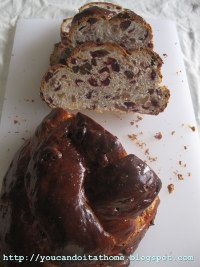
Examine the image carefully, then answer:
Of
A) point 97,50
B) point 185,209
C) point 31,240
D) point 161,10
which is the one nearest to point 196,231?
point 185,209

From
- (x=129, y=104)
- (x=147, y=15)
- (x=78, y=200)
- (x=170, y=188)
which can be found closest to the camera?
(x=78, y=200)

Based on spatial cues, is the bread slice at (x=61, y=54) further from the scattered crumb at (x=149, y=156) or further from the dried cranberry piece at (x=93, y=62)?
the scattered crumb at (x=149, y=156)

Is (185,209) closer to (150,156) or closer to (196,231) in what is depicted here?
(196,231)

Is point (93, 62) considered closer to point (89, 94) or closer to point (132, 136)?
point (89, 94)

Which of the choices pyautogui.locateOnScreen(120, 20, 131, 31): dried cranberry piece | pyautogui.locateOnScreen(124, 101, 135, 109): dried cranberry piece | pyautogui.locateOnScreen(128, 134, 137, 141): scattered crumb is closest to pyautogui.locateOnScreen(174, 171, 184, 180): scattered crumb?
pyautogui.locateOnScreen(128, 134, 137, 141): scattered crumb

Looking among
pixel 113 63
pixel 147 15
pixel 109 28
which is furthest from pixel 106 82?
pixel 147 15

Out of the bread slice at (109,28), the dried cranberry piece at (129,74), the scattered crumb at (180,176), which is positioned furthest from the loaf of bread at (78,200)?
the bread slice at (109,28)
